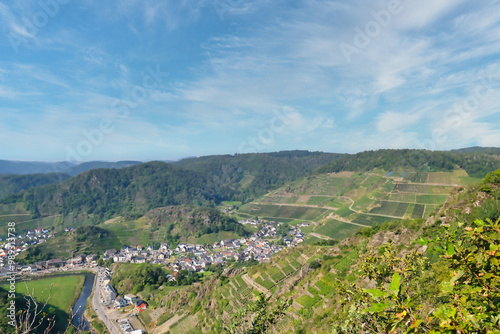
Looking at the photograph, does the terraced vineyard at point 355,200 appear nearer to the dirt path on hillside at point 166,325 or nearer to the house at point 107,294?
the dirt path on hillside at point 166,325

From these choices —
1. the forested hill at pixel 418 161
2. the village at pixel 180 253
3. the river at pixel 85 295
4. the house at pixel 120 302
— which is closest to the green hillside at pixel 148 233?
the village at pixel 180 253

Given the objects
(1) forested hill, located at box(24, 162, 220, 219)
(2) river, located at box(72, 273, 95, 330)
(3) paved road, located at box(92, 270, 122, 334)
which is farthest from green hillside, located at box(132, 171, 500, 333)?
(1) forested hill, located at box(24, 162, 220, 219)

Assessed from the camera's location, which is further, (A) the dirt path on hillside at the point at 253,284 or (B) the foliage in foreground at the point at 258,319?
(A) the dirt path on hillside at the point at 253,284

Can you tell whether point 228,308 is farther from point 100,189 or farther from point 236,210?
point 100,189

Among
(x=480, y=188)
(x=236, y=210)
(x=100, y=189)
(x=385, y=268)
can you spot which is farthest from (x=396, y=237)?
(x=100, y=189)

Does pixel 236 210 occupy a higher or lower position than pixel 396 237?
lower
